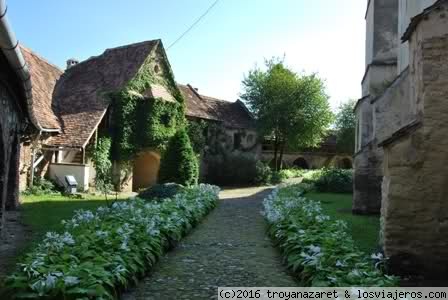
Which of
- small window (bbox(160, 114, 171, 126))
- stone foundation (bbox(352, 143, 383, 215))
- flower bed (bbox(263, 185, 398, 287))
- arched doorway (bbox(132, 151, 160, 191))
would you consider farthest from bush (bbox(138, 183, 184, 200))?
arched doorway (bbox(132, 151, 160, 191))

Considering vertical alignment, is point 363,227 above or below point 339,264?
below

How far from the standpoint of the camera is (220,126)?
106 ft

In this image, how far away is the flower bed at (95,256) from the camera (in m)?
4.78

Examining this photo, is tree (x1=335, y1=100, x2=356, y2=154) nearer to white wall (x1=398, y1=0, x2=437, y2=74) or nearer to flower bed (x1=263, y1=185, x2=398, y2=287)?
white wall (x1=398, y1=0, x2=437, y2=74)

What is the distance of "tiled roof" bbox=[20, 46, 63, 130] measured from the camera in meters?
19.6

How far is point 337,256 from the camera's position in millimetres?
6164

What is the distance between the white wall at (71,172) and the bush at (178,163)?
532cm

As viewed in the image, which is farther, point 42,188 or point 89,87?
point 89,87

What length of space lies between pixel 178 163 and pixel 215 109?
990 cm

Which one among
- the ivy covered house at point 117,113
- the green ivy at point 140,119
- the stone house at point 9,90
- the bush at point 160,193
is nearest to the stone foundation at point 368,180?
the bush at point 160,193

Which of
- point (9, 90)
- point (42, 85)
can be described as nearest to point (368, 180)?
point (9, 90)

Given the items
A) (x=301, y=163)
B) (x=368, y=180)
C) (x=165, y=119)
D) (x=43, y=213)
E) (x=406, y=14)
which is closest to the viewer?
(x=406, y=14)

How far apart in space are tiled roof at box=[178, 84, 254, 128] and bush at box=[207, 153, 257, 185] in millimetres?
3171

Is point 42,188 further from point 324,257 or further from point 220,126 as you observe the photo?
point 324,257
